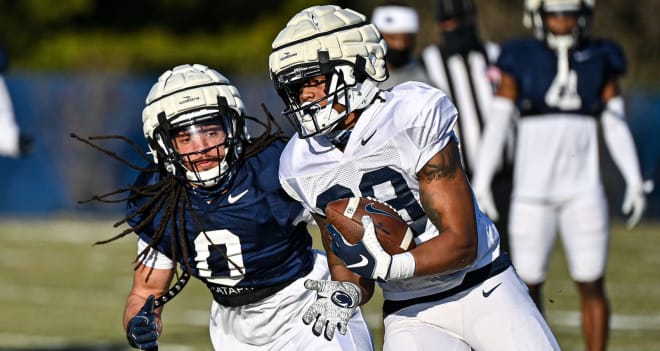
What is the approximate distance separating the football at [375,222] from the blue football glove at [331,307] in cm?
13

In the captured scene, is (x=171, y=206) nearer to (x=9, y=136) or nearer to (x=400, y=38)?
(x=9, y=136)

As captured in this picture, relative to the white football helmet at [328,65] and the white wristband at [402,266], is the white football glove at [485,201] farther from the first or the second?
the white wristband at [402,266]

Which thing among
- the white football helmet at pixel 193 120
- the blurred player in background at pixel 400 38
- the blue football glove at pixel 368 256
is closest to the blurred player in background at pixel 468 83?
the blurred player in background at pixel 400 38

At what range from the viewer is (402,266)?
131 inches

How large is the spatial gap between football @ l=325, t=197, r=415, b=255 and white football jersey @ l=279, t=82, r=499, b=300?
0.10 m

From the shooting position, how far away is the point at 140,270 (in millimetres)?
4148

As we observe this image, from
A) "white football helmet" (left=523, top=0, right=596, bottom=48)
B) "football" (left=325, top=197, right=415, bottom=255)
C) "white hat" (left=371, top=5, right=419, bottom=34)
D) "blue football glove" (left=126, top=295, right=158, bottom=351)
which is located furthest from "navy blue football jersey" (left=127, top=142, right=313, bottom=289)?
"white hat" (left=371, top=5, right=419, bottom=34)

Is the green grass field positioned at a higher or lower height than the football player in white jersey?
lower

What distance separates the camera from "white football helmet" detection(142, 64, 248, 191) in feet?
12.8

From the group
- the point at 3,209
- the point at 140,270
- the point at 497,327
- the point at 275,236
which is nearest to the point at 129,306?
the point at 140,270

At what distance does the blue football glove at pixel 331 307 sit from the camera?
3.40 meters

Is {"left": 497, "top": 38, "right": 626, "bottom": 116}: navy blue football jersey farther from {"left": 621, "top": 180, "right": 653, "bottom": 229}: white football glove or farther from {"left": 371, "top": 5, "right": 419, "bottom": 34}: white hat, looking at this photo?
{"left": 371, "top": 5, "right": 419, "bottom": 34}: white hat

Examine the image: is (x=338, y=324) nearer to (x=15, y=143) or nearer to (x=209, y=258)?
(x=209, y=258)

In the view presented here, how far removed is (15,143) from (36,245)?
20.4ft
